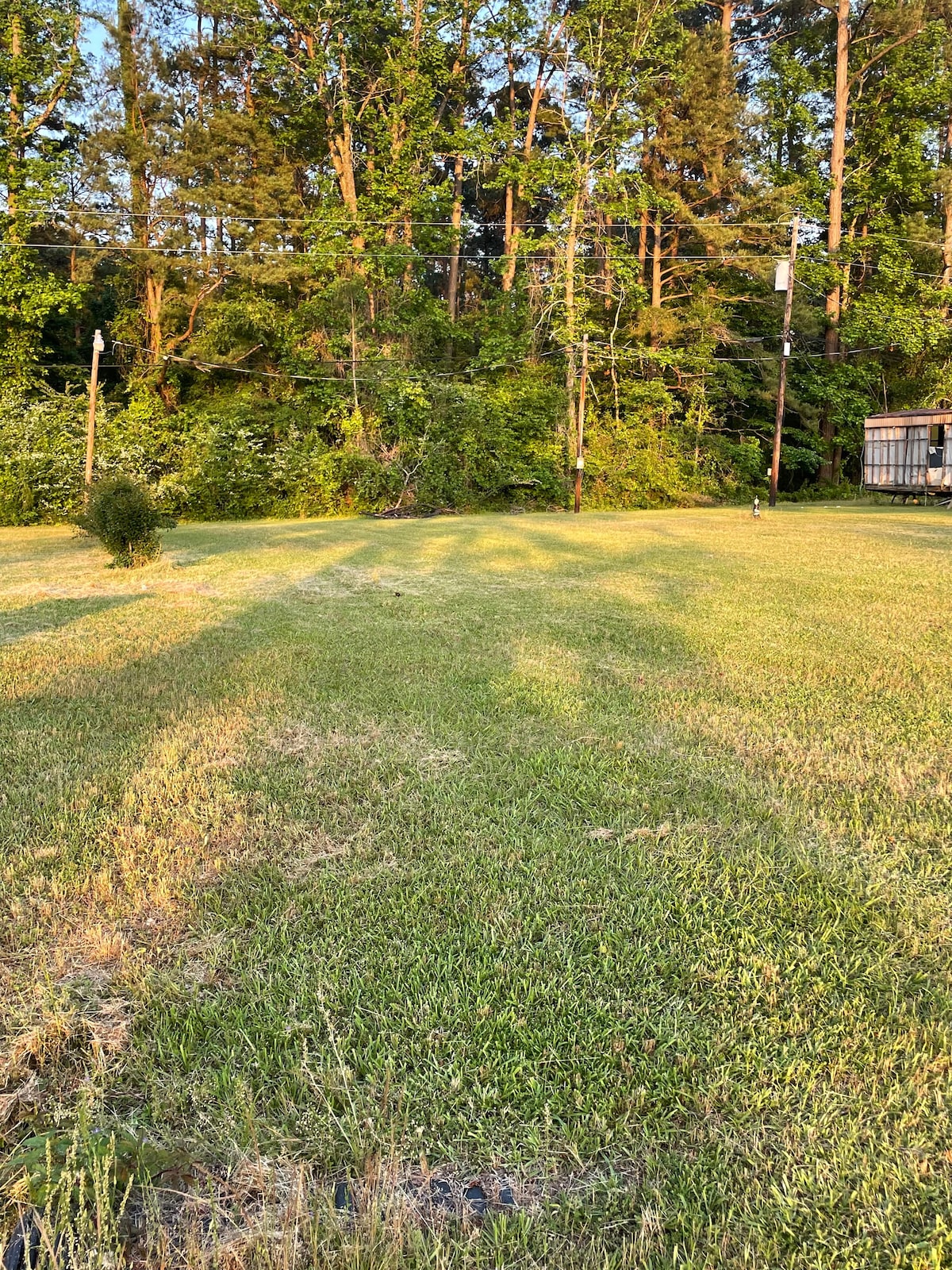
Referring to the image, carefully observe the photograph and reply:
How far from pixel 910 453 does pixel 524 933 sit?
23.5 metres

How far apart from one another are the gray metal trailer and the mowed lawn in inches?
752

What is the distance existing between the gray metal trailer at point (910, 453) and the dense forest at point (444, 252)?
4.34 metres

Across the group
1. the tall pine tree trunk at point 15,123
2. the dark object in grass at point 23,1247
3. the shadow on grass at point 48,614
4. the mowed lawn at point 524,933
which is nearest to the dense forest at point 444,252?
the tall pine tree trunk at point 15,123

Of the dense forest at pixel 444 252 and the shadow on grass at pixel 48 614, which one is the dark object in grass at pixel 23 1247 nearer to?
the shadow on grass at pixel 48 614

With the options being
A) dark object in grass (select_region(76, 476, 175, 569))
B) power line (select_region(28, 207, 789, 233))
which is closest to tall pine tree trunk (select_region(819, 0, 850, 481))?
power line (select_region(28, 207, 789, 233))

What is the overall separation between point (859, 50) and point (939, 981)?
36144 millimetres

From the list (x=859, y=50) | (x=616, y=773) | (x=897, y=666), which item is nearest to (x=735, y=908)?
(x=616, y=773)

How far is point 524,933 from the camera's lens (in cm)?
190

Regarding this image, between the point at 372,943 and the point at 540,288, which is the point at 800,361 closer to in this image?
the point at 540,288

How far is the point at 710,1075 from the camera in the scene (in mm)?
1433

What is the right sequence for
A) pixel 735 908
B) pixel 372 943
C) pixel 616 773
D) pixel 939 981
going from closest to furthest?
pixel 939 981
pixel 372 943
pixel 735 908
pixel 616 773

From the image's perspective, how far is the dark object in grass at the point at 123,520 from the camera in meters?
8.86

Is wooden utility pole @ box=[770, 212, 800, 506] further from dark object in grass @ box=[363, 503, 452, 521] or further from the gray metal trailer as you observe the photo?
dark object in grass @ box=[363, 503, 452, 521]

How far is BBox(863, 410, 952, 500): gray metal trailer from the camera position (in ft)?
65.8
